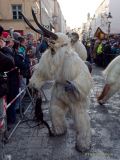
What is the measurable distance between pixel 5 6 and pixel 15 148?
1319 inches

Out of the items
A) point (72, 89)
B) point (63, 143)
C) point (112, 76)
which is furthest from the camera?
point (112, 76)

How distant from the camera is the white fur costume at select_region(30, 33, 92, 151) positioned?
5.38m

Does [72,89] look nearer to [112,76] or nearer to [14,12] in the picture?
[112,76]

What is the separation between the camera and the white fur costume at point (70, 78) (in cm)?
538

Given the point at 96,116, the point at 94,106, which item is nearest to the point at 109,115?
the point at 96,116

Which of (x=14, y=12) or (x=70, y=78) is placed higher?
(x=14, y=12)

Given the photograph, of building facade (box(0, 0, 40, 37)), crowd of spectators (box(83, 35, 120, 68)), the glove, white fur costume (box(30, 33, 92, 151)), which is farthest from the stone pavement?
building facade (box(0, 0, 40, 37))

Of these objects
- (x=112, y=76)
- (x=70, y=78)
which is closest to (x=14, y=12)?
(x=112, y=76)

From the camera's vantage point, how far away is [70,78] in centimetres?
540

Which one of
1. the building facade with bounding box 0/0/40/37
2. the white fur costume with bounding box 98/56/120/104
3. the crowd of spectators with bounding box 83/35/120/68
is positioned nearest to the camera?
the white fur costume with bounding box 98/56/120/104

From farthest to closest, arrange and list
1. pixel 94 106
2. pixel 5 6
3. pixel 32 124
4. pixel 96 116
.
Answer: pixel 5 6, pixel 94 106, pixel 96 116, pixel 32 124

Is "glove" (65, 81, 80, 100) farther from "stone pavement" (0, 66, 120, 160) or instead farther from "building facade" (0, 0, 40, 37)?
"building facade" (0, 0, 40, 37)

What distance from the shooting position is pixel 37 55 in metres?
12.3

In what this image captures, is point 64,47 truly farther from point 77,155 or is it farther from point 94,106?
point 94,106
